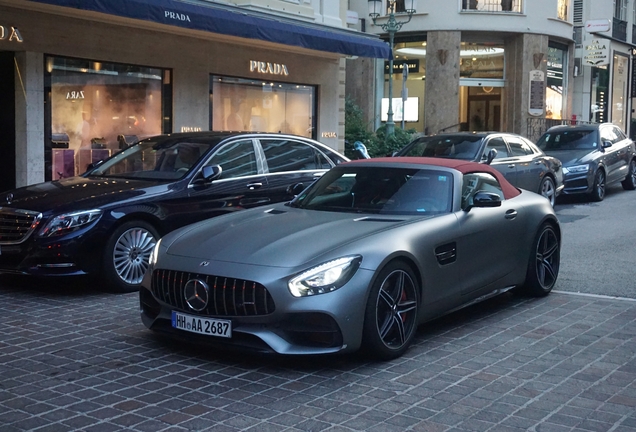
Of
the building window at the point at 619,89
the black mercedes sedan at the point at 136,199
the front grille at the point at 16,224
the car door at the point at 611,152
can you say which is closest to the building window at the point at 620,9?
the building window at the point at 619,89

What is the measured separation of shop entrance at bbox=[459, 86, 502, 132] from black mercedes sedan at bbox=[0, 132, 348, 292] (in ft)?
73.9

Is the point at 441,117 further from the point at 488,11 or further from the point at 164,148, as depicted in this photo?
the point at 164,148

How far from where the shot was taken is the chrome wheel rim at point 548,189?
16.0m

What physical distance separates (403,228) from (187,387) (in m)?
2.00

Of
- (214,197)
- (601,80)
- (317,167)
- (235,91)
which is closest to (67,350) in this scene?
(214,197)

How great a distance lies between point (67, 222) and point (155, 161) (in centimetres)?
169

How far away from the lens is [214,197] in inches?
366

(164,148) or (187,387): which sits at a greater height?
(164,148)

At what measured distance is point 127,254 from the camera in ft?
27.7

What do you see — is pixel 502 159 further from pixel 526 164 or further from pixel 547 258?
pixel 547 258

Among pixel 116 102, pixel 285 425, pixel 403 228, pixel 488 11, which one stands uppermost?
pixel 488 11

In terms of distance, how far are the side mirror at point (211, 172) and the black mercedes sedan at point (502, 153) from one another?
6.22 meters

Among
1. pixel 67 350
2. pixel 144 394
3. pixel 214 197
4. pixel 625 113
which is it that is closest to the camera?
pixel 144 394

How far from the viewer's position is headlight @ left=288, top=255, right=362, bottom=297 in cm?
552
